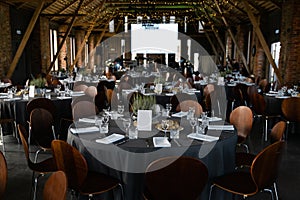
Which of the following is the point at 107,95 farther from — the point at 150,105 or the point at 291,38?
the point at 291,38

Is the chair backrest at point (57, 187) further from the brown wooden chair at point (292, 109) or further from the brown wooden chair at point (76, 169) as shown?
the brown wooden chair at point (292, 109)

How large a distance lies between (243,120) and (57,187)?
2.89 m

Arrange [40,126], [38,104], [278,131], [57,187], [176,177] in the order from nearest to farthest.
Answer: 1. [57,187]
2. [176,177]
3. [278,131]
4. [40,126]
5. [38,104]

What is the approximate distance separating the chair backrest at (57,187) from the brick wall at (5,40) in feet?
30.7

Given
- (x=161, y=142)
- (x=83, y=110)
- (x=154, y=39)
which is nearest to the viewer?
(x=161, y=142)

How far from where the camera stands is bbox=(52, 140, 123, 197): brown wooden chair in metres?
2.73

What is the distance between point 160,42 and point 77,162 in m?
21.9

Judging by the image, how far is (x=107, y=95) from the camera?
717 centimetres

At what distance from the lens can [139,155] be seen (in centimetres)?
289

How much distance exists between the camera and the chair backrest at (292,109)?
5.52 metres

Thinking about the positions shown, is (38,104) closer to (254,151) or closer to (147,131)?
(147,131)

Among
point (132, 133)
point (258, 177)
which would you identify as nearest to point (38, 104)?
point (132, 133)

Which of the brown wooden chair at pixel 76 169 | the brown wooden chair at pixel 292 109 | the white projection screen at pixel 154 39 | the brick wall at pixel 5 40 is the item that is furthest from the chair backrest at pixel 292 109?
the white projection screen at pixel 154 39

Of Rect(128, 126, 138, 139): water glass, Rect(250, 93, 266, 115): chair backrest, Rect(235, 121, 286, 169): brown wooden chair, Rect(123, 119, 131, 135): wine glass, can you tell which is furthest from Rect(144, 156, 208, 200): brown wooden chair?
Rect(250, 93, 266, 115): chair backrest
